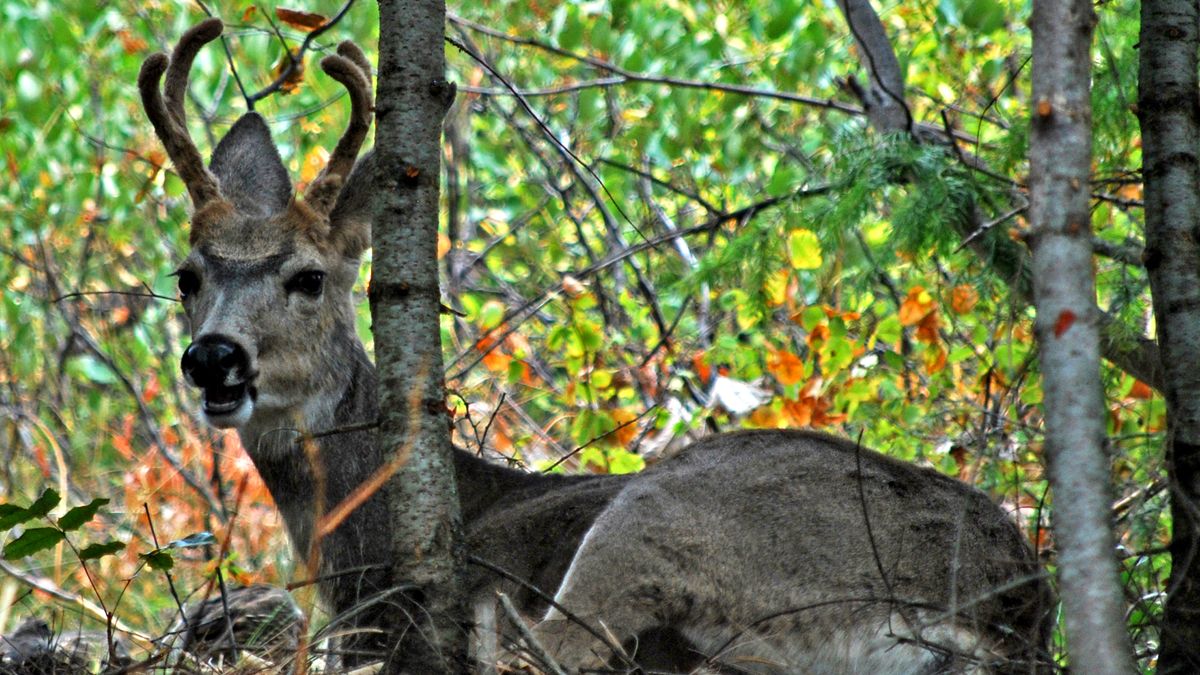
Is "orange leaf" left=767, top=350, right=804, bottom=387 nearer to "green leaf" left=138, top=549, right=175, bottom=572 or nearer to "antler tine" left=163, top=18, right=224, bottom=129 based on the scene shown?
"antler tine" left=163, top=18, right=224, bottom=129

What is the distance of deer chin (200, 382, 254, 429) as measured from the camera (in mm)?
5176

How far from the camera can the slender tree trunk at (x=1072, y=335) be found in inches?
96.7

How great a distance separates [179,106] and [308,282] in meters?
0.98

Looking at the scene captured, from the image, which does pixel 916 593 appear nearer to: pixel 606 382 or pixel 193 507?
pixel 606 382

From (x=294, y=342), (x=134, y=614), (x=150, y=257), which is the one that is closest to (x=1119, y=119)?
(x=294, y=342)

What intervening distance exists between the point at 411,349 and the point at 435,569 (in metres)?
0.50

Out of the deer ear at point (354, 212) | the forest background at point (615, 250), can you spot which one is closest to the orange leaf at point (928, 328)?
the forest background at point (615, 250)

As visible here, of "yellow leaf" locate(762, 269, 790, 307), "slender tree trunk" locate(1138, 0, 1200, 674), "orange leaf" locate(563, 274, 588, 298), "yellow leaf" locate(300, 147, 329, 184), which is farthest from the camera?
"yellow leaf" locate(300, 147, 329, 184)

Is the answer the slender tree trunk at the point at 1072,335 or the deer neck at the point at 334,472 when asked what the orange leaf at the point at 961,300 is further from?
the slender tree trunk at the point at 1072,335

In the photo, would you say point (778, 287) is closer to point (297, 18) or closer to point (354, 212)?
point (354, 212)

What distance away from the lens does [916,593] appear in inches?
164

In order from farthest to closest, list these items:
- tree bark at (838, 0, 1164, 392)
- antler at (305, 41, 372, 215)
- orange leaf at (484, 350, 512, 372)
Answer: orange leaf at (484, 350, 512, 372) → antler at (305, 41, 372, 215) → tree bark at (838, 0, 1164, 392)

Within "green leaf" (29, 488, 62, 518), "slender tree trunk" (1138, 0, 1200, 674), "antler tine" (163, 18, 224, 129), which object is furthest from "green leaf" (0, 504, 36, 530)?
"slender tree trunk" (1138, 0, 1200, 674)

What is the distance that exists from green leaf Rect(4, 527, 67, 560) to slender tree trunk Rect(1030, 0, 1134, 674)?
244 centimetres
